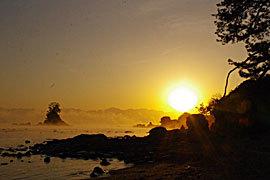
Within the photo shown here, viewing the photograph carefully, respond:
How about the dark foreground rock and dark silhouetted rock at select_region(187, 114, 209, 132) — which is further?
dark silhouetted rock at select_region(187, 114, 209, 132)

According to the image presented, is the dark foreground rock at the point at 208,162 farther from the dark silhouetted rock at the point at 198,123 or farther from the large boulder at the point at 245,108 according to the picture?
the large boulder at the point at 245,108

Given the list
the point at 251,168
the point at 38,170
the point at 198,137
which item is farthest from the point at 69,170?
the point at 198,137

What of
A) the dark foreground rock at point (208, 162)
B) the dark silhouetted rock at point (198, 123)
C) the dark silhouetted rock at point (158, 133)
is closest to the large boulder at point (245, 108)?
the dark silhouetted rock at point (198, 123)

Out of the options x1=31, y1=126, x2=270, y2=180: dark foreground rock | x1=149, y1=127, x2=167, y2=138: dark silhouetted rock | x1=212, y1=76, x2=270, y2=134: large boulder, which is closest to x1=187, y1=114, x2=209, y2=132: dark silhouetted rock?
x1=31, y1=126, x2=270, y2=180: dark foreground rock

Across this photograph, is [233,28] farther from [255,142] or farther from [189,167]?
[189,167]

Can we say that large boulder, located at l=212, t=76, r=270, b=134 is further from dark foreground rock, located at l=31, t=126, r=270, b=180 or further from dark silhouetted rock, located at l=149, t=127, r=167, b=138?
dark silhouetted rock, located at l=149, t=127, r=167, b=138

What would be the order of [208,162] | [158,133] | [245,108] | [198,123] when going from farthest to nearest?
[158,133] < [198,123] < [245,108] < [208,162]

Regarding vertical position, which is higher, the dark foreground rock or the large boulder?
the large boulder

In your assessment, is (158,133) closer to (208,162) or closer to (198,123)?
(198,123)

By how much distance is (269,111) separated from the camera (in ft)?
120

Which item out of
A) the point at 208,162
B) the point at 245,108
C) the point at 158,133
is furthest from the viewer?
the point at 158,133

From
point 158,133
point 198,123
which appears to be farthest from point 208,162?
point 158,133

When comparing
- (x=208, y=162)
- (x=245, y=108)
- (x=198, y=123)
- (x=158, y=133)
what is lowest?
(x=208, y=162)

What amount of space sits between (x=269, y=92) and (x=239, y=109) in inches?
184
